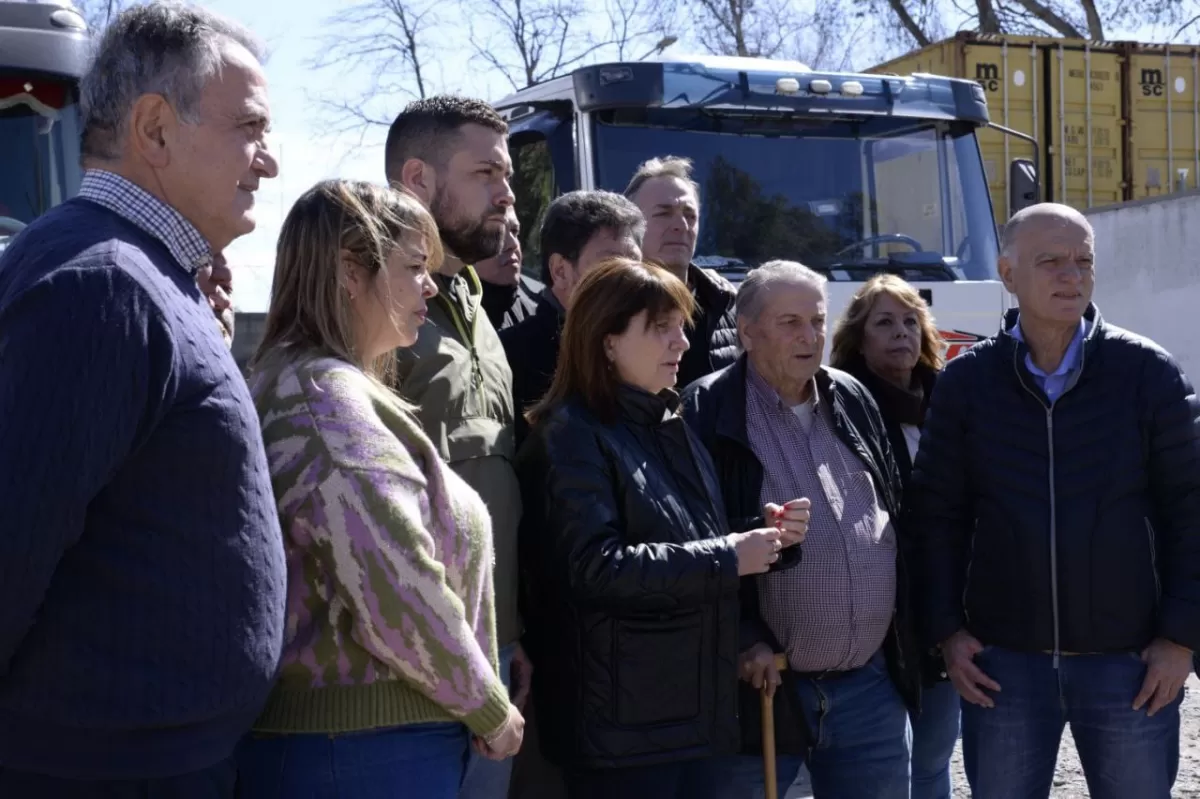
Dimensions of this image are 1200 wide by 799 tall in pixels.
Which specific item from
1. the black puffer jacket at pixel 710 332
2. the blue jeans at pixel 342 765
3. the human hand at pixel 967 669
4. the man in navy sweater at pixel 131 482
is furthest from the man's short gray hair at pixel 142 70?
the human hand at pixel 967 669

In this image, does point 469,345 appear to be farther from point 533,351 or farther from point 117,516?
point 117,516

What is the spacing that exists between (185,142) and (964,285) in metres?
6.16

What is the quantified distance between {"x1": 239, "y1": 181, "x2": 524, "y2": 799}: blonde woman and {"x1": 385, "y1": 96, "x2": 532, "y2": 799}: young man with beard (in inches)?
11.3

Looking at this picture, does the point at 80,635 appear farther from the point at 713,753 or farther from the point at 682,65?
the point at 682,65

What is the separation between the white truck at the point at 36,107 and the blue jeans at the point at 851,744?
4985 mm

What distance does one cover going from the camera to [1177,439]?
3420 mm

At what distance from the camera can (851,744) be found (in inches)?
136

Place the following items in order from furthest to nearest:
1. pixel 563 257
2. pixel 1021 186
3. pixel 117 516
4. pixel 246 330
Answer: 1. pixel 246 330
2. pixel 1021 186
3. pixel 563 257
4. pixel 117 516

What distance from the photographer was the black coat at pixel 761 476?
339 cm

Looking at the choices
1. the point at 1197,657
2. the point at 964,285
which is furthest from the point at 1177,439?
the point at 964,285

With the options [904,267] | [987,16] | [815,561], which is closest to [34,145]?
[904,267]

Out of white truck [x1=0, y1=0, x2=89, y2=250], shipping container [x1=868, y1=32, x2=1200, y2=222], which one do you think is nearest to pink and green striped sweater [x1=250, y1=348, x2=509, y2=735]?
white truck [x1=0, y1=0, x2=89, y2=250]

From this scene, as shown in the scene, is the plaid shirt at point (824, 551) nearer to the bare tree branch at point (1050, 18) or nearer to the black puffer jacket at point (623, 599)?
the black puffer jacket at point (623, 599)

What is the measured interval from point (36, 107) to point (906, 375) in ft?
15.5
